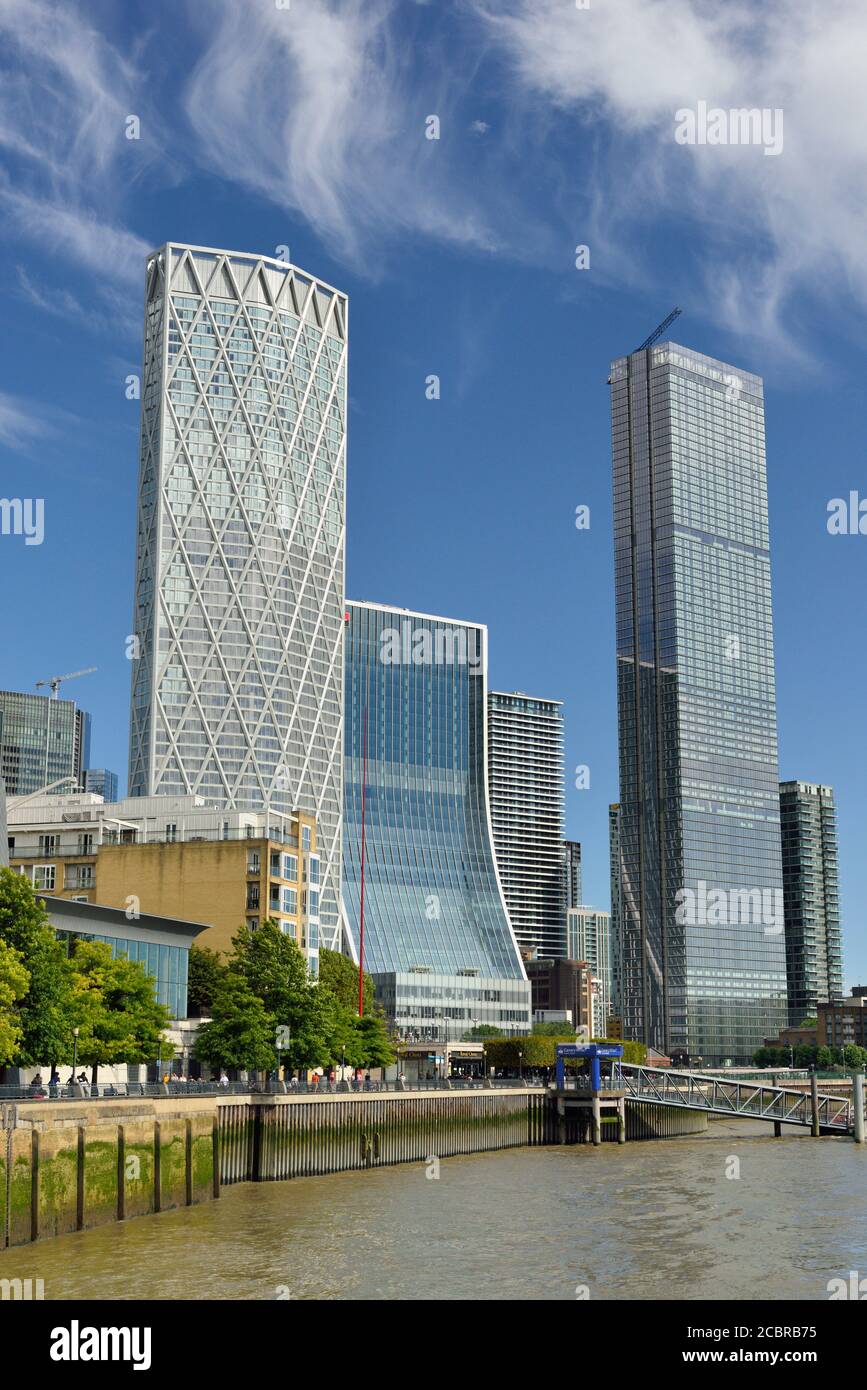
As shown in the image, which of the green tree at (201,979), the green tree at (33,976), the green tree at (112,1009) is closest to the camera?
the green tree at (33,976)

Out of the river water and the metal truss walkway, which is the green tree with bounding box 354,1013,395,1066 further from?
the river water

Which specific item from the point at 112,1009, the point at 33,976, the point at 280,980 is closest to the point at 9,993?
the point at 33,976

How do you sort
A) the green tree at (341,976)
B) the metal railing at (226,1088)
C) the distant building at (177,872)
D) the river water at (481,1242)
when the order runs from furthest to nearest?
1. the green tree at (341,976)
2. the distant building at (177,872)
3. the metal railing at (226,1088)
4. the river water at (481,1242)

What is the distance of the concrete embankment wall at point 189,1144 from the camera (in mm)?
50156

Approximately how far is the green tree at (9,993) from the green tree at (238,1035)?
25605mm

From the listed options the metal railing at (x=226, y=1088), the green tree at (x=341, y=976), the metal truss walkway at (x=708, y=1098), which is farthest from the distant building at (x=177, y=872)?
the metal truss walkway at (x=708, y=1098)

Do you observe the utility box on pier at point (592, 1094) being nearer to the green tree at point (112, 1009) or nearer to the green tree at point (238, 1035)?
the green tree at point (238, 1035)

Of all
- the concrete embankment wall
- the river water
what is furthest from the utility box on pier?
the river water

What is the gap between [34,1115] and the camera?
169ft
